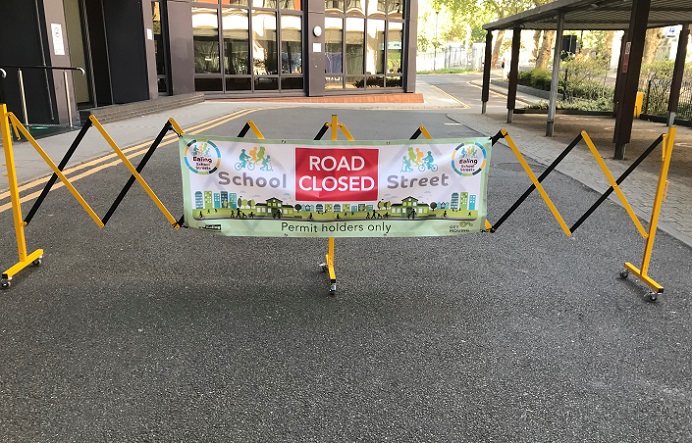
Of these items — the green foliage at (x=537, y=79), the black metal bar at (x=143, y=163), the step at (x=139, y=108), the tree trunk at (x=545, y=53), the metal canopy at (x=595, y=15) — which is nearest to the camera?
the black metal bar at (x=143, y=163)

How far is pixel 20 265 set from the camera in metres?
5.01

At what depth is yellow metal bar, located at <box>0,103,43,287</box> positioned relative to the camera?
4853 millimetres

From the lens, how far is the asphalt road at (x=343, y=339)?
308 cm

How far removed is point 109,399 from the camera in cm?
323

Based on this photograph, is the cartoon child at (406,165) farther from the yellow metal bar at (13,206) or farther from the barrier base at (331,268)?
the yellow metal bar at (13,206)

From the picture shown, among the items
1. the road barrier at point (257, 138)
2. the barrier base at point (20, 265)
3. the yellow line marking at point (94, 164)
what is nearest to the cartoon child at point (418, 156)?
the road barrier at point (257, 138)

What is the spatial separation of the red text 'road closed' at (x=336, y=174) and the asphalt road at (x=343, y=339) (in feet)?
2.64

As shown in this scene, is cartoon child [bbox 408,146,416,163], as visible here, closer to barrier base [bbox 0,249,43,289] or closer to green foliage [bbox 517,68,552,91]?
barrier base [bbox 0,249,43,289]

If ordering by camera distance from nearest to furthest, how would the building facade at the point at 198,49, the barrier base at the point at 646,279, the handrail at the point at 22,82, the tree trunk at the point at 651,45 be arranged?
the barrier base at the point at 646,279
the handrail at the point at 22,82
the building facade at the point at 198,49
the tree trunk at the point at 651,45

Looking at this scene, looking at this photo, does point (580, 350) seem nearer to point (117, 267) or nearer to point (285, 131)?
point (117, 267)

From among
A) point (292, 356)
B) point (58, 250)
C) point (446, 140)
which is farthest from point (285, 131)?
point (292, 356)

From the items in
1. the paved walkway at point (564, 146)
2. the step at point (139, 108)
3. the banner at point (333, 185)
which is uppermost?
the banner at point (333, 185)

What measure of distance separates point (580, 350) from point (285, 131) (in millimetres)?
12284

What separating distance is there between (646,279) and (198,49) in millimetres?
22408
